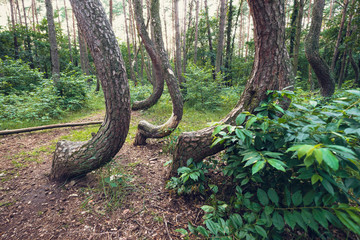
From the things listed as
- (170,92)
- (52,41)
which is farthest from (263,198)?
→ (52,41)

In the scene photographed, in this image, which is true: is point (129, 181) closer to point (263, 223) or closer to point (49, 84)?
point (263, 223)

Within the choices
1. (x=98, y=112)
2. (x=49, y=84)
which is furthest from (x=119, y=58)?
(x=49, y=84)

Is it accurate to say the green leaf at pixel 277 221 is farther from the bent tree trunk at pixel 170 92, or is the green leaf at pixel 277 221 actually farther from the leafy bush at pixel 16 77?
the leafy bush at pixel 16 77

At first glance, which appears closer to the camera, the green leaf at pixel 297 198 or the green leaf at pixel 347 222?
the green leaf at pixel 347 222

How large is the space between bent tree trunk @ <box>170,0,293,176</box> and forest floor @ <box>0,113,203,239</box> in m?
0.58

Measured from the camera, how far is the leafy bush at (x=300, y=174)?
982mm

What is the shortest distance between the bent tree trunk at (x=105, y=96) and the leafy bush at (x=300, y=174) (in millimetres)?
1604

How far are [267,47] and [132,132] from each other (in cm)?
390

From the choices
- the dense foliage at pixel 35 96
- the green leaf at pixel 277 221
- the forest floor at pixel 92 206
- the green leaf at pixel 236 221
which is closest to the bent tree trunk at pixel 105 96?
the forest floor at pixel 92 206

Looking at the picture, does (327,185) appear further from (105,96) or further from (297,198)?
(105,96)

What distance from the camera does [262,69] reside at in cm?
198

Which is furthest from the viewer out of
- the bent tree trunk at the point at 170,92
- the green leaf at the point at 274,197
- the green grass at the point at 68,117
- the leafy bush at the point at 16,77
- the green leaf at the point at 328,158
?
the leafy bush at the point at 16,77

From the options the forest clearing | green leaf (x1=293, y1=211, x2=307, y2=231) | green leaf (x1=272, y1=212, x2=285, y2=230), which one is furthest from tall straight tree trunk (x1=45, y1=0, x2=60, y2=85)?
green leaf (x1=293, y1=211, x2=307, y2=231)

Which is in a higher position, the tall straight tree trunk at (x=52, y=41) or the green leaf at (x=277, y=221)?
the tall straight tree trunk at (x=52, y=41)
